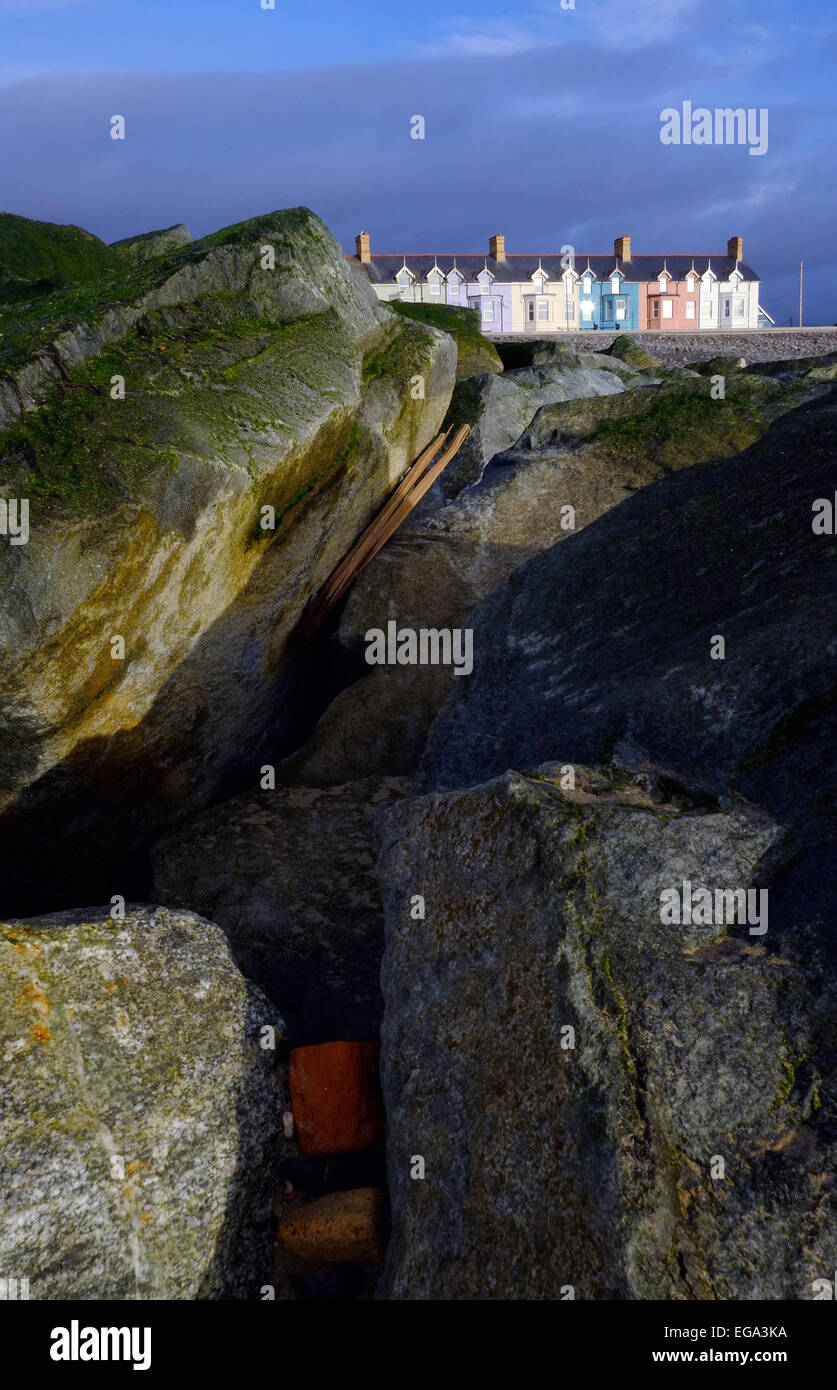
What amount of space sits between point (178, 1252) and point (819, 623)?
11.0 feet

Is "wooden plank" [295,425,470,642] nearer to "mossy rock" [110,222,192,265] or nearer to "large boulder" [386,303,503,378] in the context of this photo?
"mossy rock" [110,222,192,265]

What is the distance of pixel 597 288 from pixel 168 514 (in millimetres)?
93285

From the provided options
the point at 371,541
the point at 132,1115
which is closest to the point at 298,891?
the point at 132,1115

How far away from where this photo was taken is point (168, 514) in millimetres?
5031

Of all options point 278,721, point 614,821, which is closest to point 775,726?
point 614,821

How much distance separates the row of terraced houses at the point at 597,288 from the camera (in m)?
86.5

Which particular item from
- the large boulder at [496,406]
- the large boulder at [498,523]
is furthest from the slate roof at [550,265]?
the large boulder at [498,523]

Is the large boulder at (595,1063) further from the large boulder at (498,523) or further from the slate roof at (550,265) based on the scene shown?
the slate roof at (550,265)

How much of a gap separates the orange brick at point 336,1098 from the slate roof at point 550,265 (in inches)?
3350

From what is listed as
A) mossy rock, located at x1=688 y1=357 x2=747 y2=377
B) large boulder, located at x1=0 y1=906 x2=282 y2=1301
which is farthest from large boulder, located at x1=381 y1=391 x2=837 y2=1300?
mossy rock, located at x1=688 y1=357 x2=747 y2=377

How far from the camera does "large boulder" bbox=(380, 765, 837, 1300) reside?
2797mm

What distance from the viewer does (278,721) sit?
7.25 meters

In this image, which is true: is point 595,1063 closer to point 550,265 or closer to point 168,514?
point 168,514

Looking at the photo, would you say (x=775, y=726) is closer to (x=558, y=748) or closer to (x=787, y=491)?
(x=558, y=748)
